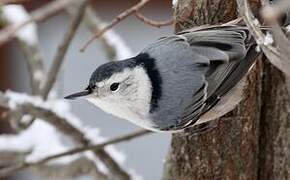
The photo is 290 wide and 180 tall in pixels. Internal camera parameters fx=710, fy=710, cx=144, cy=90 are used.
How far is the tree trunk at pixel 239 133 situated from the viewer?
159cm

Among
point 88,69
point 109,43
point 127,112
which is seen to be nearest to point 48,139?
point 109,43

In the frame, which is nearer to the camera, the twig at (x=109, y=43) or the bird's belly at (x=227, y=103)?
the bird's belly at (x=227, y=103)

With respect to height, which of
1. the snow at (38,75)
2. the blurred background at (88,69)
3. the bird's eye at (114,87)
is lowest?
the blurred background at (88,69)

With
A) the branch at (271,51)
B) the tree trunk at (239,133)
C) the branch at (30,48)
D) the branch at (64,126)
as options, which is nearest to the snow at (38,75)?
the branch at (30,48)

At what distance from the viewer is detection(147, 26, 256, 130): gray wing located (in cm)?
153

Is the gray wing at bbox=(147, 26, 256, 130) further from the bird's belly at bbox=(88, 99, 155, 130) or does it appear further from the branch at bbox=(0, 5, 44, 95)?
the branch at bbox=(0, 5, 44, 95)

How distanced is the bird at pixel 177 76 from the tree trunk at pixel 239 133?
0.05 metres

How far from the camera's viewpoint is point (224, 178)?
163 cm

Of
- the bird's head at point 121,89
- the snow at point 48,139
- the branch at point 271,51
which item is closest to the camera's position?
the branch at point 271,51

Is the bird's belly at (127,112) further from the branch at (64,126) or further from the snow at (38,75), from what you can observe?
the snow at (38,75)

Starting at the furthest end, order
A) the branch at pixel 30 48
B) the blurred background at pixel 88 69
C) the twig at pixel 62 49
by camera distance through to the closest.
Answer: the blurred background at pixel 88 69, the branch at pixel 30 48, the twig at pixel 62 49

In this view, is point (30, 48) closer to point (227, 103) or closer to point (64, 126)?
point (64, 126)

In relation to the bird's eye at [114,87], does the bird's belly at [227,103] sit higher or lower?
lower

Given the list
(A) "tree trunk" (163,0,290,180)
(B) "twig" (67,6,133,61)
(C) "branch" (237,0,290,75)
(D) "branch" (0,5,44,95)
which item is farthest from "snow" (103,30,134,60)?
(C) "branch" (237,0,290,75)
